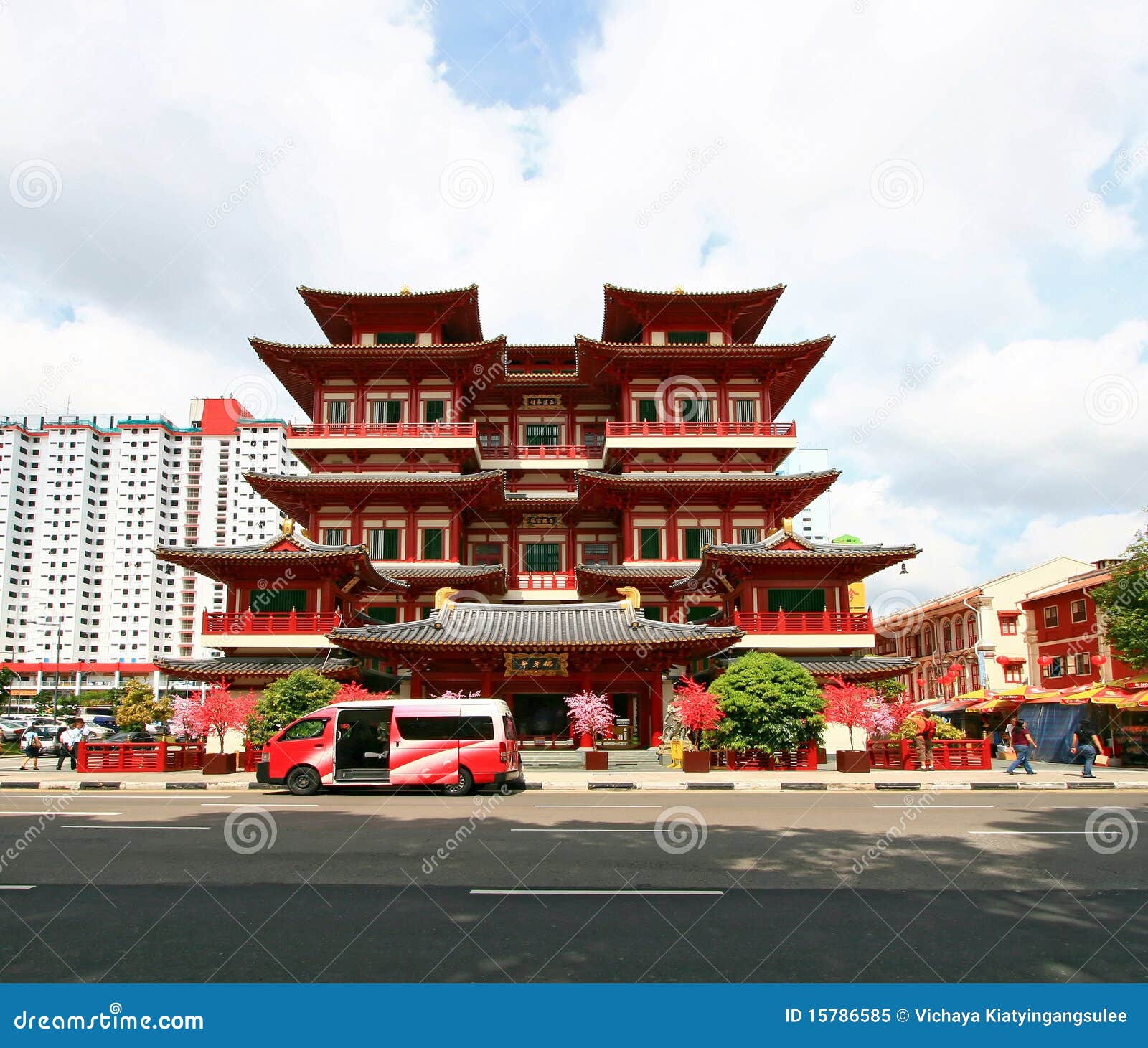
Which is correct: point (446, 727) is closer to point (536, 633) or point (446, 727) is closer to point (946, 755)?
point (536, 633)

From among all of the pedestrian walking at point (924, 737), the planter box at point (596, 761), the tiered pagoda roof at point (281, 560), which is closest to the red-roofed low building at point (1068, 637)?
the pedestrian walking at point (924, 737)

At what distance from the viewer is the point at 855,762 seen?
24.4 meters

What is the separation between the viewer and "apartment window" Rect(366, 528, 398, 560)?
124 feet

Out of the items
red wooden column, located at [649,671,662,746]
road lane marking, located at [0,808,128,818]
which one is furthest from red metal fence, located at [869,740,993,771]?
road lane marking, located at [0,808,128,818]

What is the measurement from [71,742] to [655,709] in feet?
57.3

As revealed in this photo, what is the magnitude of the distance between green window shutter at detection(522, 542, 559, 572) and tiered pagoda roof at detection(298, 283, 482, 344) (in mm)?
11040

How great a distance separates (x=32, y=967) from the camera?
5.69 metres

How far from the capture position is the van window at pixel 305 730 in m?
18.5

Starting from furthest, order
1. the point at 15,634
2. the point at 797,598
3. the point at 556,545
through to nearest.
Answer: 1. the point at 15,634
2. the point at 556,545
3. the point at 797,598

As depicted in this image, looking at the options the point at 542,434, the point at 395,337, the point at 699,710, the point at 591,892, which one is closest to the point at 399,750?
the point at 699,710

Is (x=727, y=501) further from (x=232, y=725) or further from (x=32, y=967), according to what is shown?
(x=32, y=967)

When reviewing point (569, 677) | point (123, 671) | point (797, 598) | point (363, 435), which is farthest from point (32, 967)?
point (123, 671)

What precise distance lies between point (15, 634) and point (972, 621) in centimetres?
11203

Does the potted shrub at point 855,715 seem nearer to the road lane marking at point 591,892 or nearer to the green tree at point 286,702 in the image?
the green tree at point 286,702
